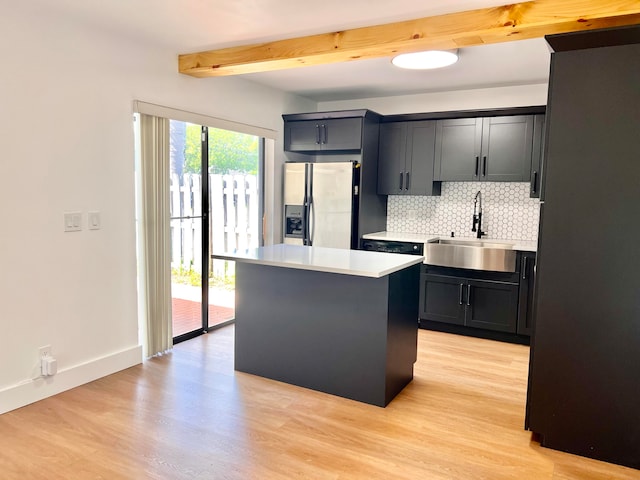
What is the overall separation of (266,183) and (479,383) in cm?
299

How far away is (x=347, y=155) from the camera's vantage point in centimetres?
538

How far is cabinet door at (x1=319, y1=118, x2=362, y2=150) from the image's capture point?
4961 millimetres

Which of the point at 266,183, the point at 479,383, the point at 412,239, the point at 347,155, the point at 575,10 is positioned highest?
the point at 575,10

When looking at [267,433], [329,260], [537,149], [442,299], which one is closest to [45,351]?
[267,433]

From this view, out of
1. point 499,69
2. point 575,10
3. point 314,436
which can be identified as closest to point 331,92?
point 499,69

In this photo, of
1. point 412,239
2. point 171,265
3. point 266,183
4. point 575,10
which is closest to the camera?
point 575,10

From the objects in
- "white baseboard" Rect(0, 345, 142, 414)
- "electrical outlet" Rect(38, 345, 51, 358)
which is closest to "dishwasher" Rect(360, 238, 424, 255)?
"white baseboard" Rect(0, 345, 142, 414)

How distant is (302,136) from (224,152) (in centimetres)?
102

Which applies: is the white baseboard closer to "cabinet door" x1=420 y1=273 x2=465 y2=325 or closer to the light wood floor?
the light wood floor

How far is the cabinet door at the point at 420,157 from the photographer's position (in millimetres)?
4957

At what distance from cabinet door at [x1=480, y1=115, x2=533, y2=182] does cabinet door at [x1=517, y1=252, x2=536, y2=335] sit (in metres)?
0.80

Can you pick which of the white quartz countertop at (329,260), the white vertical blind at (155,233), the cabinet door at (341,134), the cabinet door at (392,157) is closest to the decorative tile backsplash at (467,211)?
the cabinet door at (392,157)

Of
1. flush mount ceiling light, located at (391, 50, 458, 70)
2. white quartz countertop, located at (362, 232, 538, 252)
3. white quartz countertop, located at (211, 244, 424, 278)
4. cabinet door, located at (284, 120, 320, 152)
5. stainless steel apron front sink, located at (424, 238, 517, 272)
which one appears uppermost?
flush mount ceiling light, located at (391, 50, 458, 70)

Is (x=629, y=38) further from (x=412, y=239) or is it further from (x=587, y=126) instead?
(x=412, y=239)
